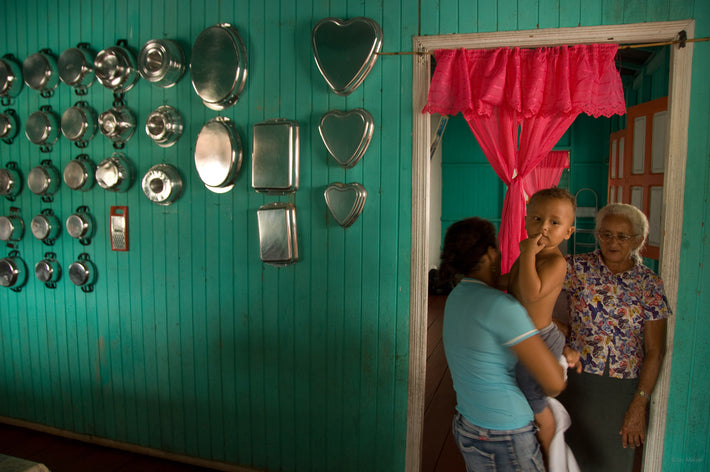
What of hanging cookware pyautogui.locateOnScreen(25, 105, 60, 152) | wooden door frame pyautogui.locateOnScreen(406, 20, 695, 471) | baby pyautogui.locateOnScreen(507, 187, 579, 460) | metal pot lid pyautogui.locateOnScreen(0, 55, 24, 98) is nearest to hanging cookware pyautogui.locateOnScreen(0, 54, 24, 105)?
metal pot lid pyautogui.locateOnScreen(0, 55, 24, 98)

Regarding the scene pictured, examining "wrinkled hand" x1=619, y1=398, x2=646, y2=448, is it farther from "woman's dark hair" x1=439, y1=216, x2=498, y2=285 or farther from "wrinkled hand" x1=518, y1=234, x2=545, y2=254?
"woman's dark hair" x1=439, y1=216, x2=498, y2=285

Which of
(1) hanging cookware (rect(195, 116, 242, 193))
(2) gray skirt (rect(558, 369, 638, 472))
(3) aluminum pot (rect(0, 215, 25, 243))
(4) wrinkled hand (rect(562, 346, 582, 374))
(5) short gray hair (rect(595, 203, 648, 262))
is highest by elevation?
(1) hanging cookware (rect(195, 116, 242, 193))

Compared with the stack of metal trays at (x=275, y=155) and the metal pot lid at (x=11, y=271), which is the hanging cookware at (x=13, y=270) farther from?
the stack of metal trays at (x=275, y=155)

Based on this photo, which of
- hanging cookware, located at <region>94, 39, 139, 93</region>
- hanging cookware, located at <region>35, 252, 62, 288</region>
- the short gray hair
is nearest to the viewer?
the short gray hair

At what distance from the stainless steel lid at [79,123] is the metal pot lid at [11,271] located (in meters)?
0.92

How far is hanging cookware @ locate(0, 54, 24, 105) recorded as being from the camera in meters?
2.79

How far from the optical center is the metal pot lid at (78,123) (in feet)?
8.53

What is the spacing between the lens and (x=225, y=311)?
2498mm

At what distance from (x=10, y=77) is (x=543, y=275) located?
10.4 ft

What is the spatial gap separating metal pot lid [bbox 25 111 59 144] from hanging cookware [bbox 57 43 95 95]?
0.26m

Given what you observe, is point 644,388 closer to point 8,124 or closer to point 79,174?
point 79,174

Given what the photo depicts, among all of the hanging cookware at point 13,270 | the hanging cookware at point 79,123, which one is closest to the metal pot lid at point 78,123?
the hanging cookware at point 79,123

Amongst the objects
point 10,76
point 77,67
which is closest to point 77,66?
point 77,67

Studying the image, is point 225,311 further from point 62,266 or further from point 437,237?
point 437,237
